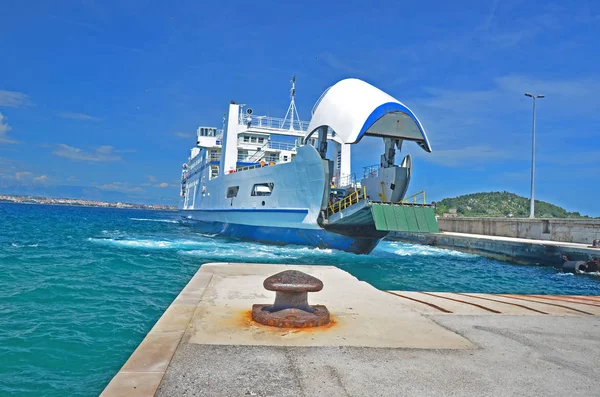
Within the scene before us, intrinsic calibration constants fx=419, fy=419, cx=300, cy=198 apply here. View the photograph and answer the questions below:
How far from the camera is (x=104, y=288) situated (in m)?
9.25

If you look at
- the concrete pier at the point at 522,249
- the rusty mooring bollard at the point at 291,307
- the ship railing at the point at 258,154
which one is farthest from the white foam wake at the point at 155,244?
the rusty mooring bollard at the point at 291,307

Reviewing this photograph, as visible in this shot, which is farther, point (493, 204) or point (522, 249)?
point (493, 204)

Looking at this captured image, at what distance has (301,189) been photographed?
704 inches

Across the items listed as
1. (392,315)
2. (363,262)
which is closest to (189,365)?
(392,315)

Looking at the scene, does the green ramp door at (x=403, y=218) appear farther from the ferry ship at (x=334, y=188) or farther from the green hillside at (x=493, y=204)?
the green hillside at (x=493, y=204)

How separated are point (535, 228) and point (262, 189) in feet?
52.6

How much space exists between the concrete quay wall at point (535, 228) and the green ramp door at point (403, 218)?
974 centimetres

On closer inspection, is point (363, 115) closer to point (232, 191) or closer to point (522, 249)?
point (522, 249)

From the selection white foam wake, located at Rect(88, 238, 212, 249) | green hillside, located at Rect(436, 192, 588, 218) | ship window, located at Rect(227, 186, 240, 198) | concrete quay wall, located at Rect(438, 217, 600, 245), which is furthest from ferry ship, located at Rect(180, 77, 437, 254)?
green hillside, located at Rect(436, 192, 588, 218)

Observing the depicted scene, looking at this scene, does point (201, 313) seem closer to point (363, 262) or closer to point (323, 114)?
point (363, 262)

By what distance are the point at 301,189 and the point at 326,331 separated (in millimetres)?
14029

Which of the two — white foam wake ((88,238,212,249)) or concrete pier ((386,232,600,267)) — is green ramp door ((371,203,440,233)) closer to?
→ concrete pier ((386,232,600,267))

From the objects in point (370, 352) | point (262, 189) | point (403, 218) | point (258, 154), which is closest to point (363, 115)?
point (403, 218)

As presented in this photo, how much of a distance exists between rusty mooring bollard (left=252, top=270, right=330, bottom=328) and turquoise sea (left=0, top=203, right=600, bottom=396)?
187cm
